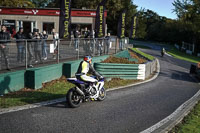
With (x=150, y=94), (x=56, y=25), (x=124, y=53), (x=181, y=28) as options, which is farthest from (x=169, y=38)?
(x=150, y=94)

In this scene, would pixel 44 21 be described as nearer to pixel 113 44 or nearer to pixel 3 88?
pixel 113 44

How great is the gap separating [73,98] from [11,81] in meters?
2.73

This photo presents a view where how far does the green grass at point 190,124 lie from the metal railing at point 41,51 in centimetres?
634

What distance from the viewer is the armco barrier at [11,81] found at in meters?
8.32

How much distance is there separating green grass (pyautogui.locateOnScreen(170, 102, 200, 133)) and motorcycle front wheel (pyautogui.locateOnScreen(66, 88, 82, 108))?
3007 millimetres

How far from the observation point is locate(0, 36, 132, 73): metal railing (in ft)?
29.2

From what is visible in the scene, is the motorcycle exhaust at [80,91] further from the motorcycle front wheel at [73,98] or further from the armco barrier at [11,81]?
the armco barrier at [11,81]

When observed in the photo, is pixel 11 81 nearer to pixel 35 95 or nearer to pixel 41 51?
pixel 35 95

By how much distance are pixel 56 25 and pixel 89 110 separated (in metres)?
27.2

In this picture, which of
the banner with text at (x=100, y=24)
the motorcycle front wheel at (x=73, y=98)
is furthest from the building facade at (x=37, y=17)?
the motorcycle front wheel at (x=73, y=98)

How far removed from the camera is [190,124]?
260 inches

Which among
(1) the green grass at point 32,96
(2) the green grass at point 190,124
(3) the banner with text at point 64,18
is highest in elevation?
(3) the banner with text at point 64,18

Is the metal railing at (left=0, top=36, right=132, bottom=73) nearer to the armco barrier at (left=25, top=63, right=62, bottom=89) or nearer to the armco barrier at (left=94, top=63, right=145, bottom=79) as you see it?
the armco barrier at (left=25, top=63, right=62, bottom=89)

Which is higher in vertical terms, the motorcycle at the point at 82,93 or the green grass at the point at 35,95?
the motorcycle at the point at 82,93
